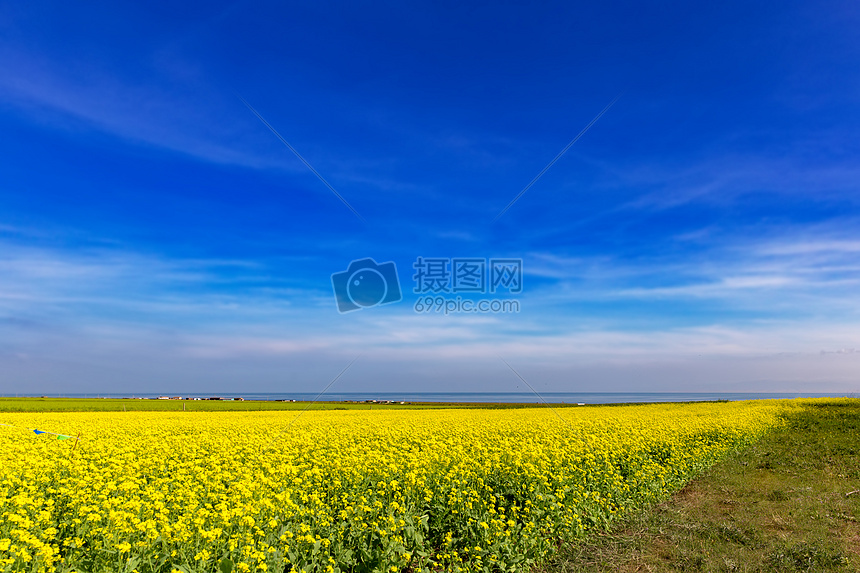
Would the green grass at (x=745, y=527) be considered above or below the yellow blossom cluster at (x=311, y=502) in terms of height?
below

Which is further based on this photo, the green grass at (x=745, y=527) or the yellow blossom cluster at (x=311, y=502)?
the green grass at (x=745, y=527)

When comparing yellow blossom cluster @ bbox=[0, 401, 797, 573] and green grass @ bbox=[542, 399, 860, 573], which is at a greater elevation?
yellow blossom cluster @ bbox=[0, 401, 797, 573]

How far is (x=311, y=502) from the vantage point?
838 centimetres

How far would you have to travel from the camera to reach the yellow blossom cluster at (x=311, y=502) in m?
6.01

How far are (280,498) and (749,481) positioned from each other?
13.1 m

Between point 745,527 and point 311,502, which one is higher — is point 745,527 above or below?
below

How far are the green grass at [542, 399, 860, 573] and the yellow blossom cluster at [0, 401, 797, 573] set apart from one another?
1.75 feet

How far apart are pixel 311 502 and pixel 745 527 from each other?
27.5 feet

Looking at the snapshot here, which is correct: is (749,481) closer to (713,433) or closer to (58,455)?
(713,433)

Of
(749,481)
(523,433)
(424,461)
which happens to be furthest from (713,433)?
(424,461)

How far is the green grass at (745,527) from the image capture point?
26.2 feet

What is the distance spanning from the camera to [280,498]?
7234mm

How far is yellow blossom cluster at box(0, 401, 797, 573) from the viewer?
601 cm

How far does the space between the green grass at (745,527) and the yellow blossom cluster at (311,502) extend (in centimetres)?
53
